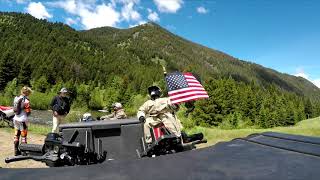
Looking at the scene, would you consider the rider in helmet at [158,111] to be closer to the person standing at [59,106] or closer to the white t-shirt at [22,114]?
the person standing at [59,106]

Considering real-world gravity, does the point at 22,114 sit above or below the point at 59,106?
below

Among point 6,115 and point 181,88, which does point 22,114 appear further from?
point 6,115

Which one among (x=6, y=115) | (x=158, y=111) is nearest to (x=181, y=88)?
(x=158, y=111)

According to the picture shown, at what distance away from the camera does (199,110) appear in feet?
263

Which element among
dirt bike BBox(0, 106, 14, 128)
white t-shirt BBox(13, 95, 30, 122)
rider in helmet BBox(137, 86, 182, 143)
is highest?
dirt bike BBox(0, 106, 14, 128)

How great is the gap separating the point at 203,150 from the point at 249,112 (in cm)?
9995

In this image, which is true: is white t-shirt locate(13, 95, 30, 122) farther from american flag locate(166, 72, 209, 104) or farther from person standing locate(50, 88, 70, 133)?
american flag locate(166, 72, 209, 104)

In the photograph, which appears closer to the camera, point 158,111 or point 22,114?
point 158,111

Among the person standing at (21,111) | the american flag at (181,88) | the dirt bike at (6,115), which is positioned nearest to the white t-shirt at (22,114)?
the person standing at (21,111)

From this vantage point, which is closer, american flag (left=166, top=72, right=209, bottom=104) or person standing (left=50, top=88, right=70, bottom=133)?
american flag (left=166, top=72, right=209, bottom=104)

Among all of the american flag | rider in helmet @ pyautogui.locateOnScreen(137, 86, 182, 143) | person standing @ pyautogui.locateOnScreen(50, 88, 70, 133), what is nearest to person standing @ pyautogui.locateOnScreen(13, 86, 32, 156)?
person standing @ pyautogui.locateOnScreen(50, 88, 70, 133)

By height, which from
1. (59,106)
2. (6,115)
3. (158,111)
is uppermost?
(6,115)

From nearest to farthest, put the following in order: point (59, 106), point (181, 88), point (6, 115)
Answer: point (181, 88) < point (59, 106) < point (6, 115)

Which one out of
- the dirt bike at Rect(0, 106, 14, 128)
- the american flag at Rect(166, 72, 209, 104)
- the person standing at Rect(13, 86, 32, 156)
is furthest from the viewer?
the dirt bike at Rect(0, 106, 14, 128)
